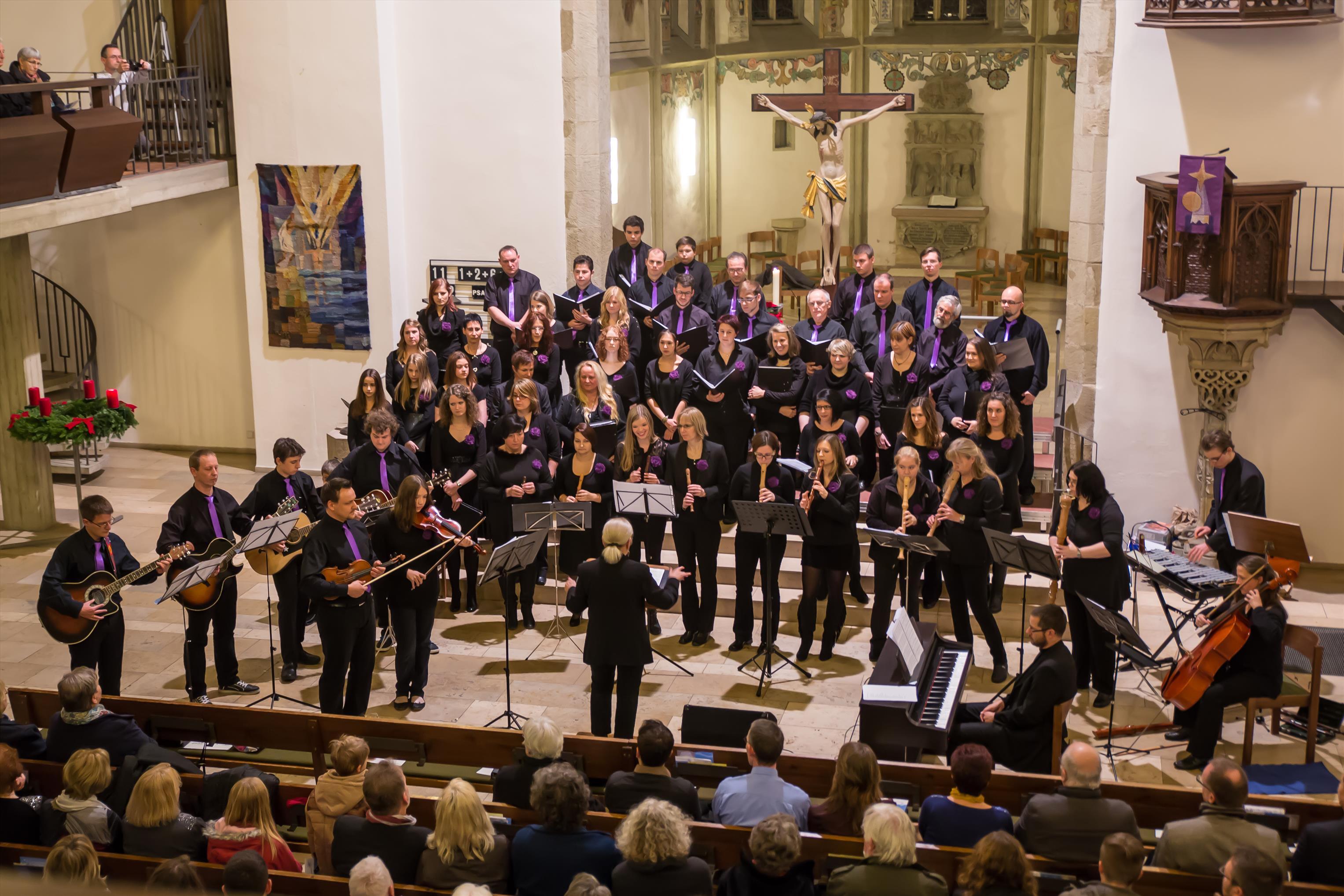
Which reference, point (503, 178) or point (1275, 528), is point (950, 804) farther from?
point (503, 178)

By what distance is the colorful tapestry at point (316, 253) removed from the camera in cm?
1236

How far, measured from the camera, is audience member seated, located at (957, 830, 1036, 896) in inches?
177

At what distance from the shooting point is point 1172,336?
33.8 feet

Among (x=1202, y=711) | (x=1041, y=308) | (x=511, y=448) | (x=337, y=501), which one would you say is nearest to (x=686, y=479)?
(x=511, y=448)

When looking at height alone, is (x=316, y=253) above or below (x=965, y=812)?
above

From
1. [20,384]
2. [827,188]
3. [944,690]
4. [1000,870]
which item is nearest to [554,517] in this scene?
[944,690]

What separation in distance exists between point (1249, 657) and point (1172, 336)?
380 cm

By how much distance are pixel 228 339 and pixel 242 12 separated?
10.4 feet

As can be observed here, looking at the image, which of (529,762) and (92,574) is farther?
(92,574)

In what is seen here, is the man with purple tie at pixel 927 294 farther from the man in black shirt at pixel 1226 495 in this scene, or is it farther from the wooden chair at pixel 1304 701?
the wooden chair at pixel 1304 701

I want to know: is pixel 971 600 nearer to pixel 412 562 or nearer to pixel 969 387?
pixel 969 387

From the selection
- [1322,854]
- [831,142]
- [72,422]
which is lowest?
[1322,854]

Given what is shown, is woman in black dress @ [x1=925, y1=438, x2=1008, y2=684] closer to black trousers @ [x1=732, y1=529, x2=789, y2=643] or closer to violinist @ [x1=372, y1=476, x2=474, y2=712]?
black trousers @ [x1=732, y1=529, x2=789, y2=643]

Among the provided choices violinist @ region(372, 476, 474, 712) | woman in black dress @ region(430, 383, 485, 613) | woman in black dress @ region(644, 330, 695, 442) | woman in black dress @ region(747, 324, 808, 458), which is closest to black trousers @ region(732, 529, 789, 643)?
woman in black dress @ region(747, 324, 808, 458)
